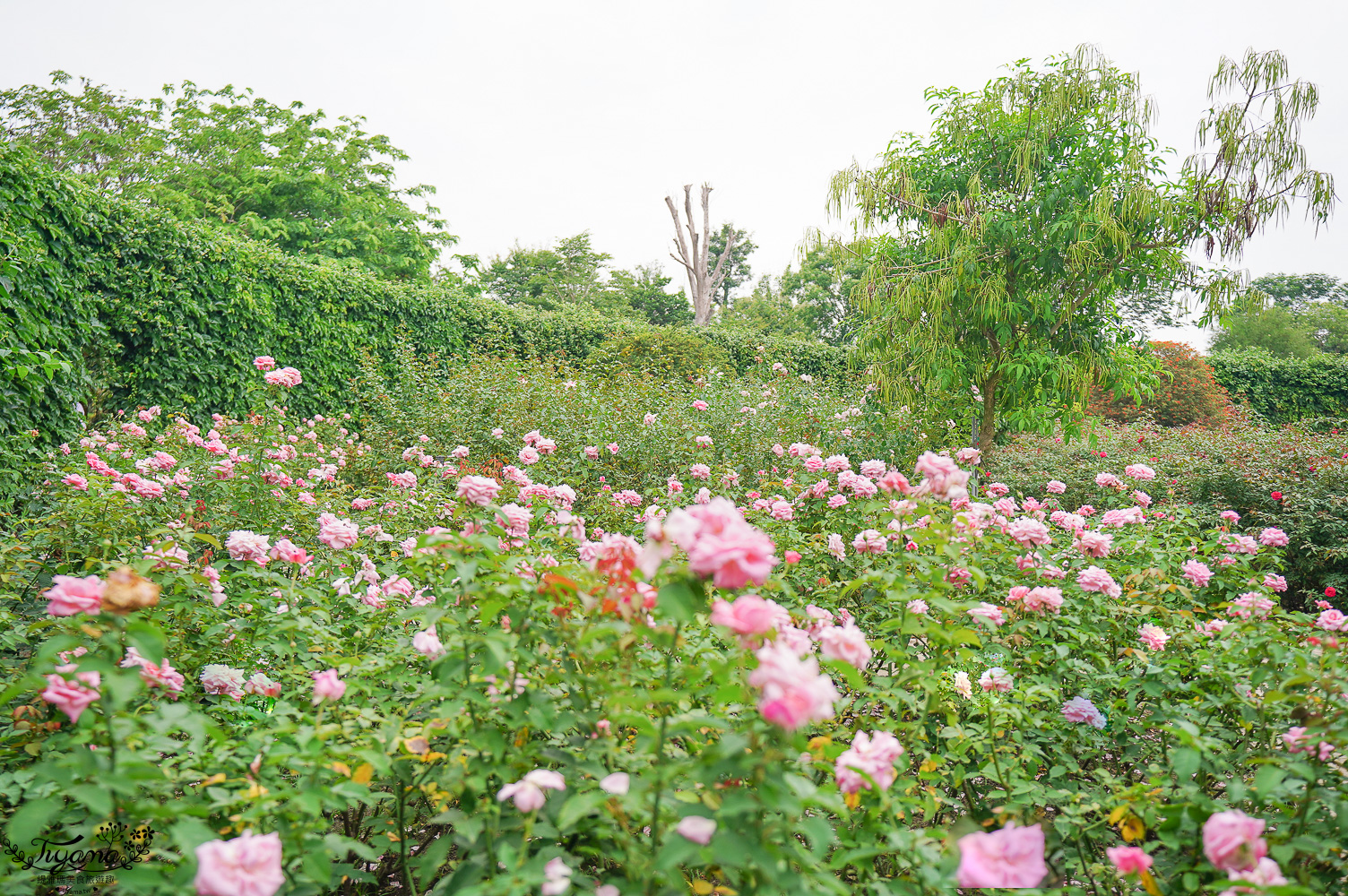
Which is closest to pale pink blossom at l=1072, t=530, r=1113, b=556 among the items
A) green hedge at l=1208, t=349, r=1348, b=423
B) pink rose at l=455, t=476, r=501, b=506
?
A: pink rose at l=455, t=476, r=501, b=506

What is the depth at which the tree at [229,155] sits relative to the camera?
49.9 feet

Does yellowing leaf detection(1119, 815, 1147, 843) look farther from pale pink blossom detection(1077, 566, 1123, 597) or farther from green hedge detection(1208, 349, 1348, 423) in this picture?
green hedge detection(1208, 349, 1348, 423)

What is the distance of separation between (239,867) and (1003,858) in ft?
3.32

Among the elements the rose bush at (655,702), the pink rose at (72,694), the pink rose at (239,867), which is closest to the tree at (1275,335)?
the rose bush at (655,702)

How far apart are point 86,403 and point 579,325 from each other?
706 centimetres

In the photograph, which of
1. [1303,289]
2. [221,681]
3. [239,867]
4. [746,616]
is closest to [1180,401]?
[746,616]

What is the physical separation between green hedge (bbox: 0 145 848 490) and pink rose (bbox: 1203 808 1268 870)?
5.34 m

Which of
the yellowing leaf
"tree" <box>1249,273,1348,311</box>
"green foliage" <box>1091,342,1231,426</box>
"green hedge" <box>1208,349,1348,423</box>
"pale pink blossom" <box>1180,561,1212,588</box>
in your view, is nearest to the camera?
the yellowing leaf

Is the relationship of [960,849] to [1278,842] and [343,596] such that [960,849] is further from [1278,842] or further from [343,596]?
[343,596]

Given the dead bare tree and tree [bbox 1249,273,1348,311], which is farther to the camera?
tree [bbox 1249,273,1348,311]

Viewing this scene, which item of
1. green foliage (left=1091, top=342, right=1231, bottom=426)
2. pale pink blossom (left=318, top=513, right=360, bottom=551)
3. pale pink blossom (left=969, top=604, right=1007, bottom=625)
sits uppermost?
pale pink blossom (left=318, top=513, right=360, bottom=551)

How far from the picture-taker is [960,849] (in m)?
0.90

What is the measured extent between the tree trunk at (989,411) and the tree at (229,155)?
1316 cm

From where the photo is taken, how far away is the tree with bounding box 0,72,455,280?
49.9 feet
